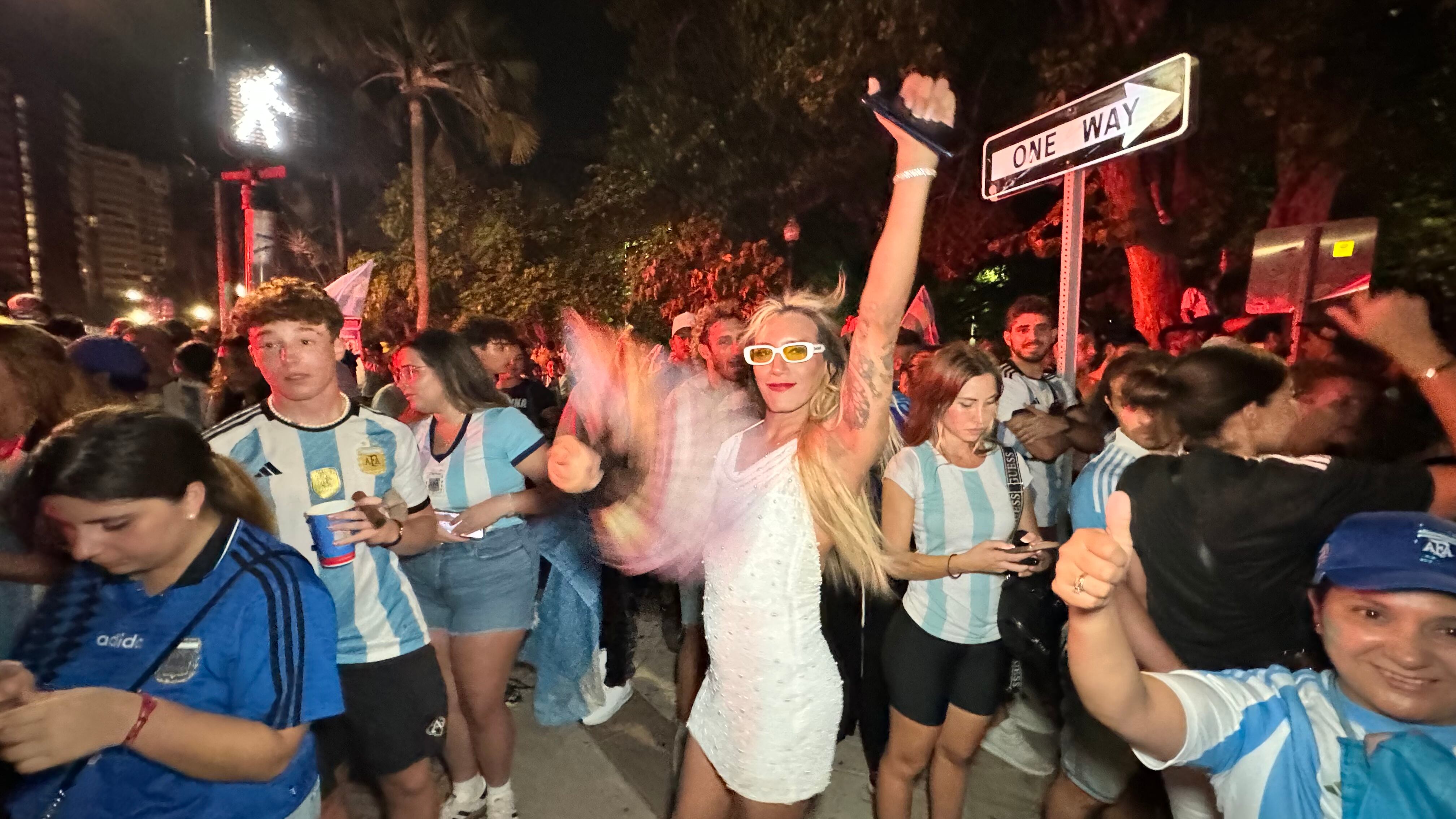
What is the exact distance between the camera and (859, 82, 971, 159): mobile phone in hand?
5.93 feet

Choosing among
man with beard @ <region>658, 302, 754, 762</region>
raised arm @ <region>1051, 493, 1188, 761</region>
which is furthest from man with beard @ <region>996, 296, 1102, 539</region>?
raised arm @ <region>1051, 493, 1188, 761</region>

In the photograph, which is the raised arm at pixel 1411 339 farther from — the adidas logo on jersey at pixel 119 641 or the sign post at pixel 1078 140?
the adidas logo on jersey at pixel 119 641

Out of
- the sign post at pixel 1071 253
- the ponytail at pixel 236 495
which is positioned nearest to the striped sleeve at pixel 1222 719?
the ponytail at pixel 236 495

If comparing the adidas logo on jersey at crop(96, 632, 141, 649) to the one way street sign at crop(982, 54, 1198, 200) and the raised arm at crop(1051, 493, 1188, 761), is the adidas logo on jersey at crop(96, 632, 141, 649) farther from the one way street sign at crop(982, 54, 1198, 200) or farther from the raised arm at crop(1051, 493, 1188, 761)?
the one way street sign at crop(982, 54, 1198, 200)

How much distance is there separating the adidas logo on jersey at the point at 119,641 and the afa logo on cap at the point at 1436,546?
2755 mm

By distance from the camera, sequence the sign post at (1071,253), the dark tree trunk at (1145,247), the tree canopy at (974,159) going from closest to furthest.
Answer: the sign post at (1071,253) → the tree canopy at (974,159) → the dark tree trunk at (1145,247)

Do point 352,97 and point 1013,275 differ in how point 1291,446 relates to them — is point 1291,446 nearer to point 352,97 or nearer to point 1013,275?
point 1013,275

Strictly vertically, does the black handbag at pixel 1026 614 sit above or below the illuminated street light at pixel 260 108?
below

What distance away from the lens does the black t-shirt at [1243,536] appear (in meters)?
2.11

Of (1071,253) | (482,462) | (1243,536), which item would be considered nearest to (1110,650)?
(1243,536)

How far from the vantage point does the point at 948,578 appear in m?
2.78

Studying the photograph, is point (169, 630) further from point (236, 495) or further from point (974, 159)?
point (974, 159)

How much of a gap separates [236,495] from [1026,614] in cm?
261

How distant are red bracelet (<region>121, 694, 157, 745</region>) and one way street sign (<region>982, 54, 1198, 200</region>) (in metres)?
4.18
